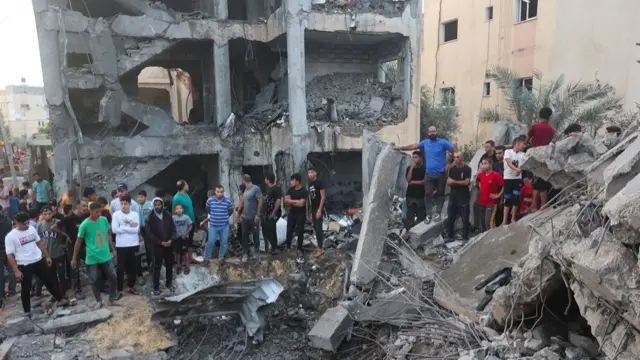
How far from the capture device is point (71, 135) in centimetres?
1142

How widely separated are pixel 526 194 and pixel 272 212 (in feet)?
14.4

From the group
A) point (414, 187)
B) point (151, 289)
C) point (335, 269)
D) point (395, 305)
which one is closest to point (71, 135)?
point (151, 289)

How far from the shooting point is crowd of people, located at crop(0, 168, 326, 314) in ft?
21.1

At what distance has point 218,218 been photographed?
26.4 feet

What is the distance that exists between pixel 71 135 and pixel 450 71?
1580 centimetres

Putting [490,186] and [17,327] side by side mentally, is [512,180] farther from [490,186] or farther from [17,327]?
[17,327]

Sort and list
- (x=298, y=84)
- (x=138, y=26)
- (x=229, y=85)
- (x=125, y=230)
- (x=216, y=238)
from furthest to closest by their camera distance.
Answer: (x=229, y=85)
(x=298, y=84)
(x=138, y=26)
(x=216, y=238)
(x=125, y=230)

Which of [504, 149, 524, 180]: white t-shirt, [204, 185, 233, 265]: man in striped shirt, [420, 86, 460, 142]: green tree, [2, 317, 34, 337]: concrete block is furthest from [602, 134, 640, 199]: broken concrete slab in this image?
[420, 86, 460, 142]: green tree

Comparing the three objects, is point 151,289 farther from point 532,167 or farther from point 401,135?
point 401,135

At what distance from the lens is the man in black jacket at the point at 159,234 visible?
23.1 feet

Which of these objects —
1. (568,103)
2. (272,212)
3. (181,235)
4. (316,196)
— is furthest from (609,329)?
(568,103)

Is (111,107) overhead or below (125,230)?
overhead

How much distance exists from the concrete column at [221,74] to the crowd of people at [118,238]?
4.82 m

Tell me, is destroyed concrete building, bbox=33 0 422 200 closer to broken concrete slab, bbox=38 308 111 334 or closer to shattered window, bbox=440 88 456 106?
broken concrete slab, bbox=38 308 111 334
